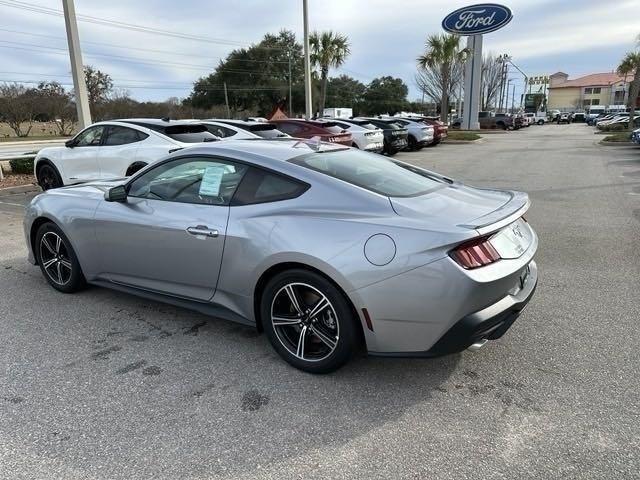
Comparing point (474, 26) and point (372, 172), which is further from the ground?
point (474, 26)

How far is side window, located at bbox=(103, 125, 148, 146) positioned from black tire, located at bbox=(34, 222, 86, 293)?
431 cm

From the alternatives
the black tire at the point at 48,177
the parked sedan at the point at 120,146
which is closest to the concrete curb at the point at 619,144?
the parked sedan at the point at 120,146

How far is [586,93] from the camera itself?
126 meters

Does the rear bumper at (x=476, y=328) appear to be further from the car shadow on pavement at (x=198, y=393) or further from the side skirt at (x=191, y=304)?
the side skirt at (x=191, y=304)

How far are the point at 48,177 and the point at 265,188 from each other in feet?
28.0

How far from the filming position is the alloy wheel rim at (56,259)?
15.2ft

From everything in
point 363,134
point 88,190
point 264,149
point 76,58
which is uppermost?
point 76,58

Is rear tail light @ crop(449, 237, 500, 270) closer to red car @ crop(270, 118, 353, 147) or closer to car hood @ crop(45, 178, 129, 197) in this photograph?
car hood @ crop(45, 178, 129, 197)

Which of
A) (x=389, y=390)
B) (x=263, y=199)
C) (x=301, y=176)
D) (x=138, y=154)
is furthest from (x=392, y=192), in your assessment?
(x=138, y=154)

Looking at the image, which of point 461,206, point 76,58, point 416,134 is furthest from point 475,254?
point 416,134

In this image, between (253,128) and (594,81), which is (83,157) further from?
(594,81)

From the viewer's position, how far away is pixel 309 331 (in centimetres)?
322

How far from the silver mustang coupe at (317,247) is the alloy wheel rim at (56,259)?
1.16 ft

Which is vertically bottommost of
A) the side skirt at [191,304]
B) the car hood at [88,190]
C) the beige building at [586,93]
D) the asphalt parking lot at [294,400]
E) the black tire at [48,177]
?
the asphalt parking lot at [294,400]
